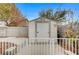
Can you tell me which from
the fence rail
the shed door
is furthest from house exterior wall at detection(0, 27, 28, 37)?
the shed door

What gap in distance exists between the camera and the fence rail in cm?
416

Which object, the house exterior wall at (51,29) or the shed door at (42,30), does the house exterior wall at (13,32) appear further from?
the shed door at (42,30)

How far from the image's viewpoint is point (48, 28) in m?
4.14

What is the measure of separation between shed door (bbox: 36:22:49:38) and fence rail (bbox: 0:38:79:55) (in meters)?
0.09

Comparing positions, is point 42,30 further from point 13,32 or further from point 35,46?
point 13,32

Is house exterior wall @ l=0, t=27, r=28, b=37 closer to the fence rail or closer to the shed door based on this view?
the fence rail

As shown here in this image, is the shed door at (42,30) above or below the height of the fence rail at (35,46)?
above

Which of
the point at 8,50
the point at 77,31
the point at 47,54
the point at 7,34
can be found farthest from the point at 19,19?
the point at 77,31

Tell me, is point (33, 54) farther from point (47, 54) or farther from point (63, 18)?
point (63, 18)

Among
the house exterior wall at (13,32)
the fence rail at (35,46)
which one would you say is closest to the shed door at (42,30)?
the fence rail at (35,46)

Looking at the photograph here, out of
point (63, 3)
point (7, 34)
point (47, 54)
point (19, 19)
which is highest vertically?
point (63, 3)

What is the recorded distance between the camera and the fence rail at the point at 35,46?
13.6ft

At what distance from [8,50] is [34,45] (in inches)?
22.8

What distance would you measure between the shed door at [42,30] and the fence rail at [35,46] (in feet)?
0.28
